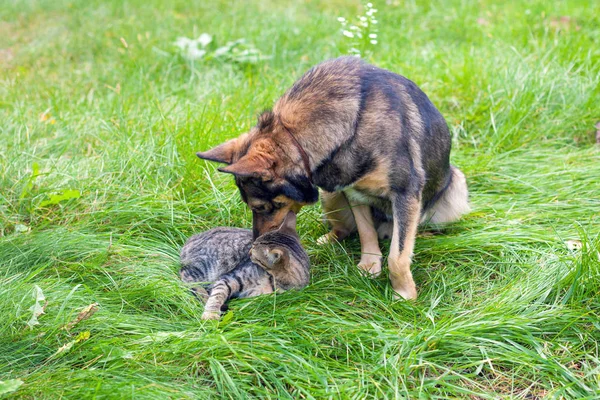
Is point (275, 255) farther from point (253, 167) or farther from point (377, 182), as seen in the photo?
point (377, 182)

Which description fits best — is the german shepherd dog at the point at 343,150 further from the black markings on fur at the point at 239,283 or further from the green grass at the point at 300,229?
the green grass at the point at 300,229

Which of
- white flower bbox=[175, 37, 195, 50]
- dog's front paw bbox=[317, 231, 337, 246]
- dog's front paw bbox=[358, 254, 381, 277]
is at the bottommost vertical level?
dog's front paw bbox=[358, 254, 381, 277]

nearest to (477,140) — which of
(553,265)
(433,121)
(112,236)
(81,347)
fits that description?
(433,121)

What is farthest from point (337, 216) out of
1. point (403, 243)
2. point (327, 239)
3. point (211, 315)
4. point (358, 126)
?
point (211, 315)

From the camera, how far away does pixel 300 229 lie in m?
4.46

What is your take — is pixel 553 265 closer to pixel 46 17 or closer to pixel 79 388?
pixel 79 388

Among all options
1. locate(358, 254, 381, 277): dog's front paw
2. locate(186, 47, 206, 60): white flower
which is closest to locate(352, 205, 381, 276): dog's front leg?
locate(358, 254, 381, 277): dog's front paw

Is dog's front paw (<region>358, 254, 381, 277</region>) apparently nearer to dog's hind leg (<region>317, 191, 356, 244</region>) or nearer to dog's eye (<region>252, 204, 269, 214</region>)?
dog's hind leg (<region>317, 191, 356, 244</region>)

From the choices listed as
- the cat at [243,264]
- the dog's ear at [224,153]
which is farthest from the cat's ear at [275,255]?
the dog's ear at [224,153]

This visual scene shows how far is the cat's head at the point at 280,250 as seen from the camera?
3.64 metres

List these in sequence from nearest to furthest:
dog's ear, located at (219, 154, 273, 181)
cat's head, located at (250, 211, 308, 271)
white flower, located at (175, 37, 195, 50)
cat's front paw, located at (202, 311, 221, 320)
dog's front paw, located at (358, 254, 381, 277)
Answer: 1. dog's ear, located at (219, 154, 273, 181)
2. cat's front paw, located at (202, 311, 221, 320)
3. cat's head, located at (250, 211, 308, 271)
4. dog's front paw, located at (358, 254, 381, 277)
5. white flower, located at (175, 37, 195, 50)

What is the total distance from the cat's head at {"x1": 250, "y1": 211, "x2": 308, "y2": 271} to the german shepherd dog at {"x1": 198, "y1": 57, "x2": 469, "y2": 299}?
0.23ft

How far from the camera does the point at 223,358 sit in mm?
2902

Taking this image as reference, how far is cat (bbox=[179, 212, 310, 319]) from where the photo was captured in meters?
3.66
